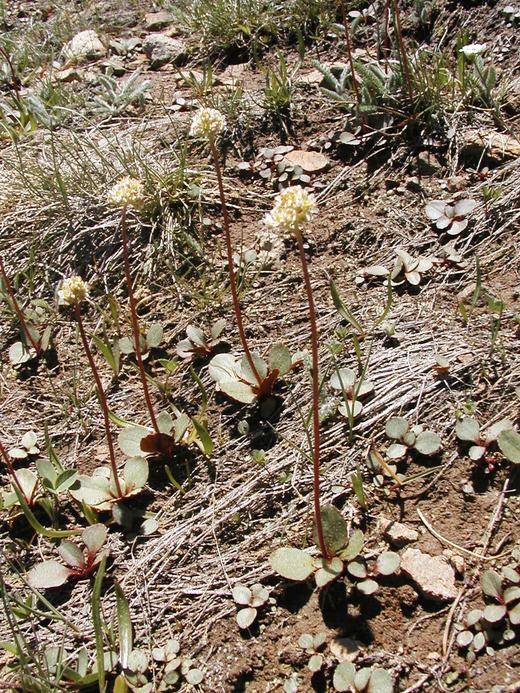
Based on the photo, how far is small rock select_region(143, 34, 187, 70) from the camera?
480 centimetres

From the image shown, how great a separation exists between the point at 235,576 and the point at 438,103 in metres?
2.43

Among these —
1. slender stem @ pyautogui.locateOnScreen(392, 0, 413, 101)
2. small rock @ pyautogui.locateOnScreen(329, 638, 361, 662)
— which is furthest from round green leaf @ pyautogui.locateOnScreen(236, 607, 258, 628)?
slender stem @ pyautogui.locateOnScreen(392, 0, 413, 101)

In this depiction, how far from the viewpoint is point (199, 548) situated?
8.23ft

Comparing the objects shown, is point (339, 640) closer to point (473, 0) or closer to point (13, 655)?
point (13, 655)

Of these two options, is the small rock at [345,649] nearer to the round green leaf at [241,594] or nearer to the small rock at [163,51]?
the round green leaf at [241,594]

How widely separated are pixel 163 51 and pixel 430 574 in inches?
156

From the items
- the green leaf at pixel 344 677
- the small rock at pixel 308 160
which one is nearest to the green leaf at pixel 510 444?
the green leaf at pixel 344 677

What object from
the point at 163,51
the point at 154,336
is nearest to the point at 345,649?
the point at 154,336

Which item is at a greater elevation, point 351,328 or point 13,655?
point 351,328

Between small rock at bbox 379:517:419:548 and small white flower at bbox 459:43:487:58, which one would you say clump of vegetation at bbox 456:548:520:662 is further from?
small white flower at bbox 459:43:487:58

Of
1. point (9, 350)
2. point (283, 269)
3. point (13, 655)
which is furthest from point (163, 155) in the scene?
point (13, 655)

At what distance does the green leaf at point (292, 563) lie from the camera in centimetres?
224

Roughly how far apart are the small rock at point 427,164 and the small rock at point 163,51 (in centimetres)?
204

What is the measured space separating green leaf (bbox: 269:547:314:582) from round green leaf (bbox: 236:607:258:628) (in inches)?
5.7
